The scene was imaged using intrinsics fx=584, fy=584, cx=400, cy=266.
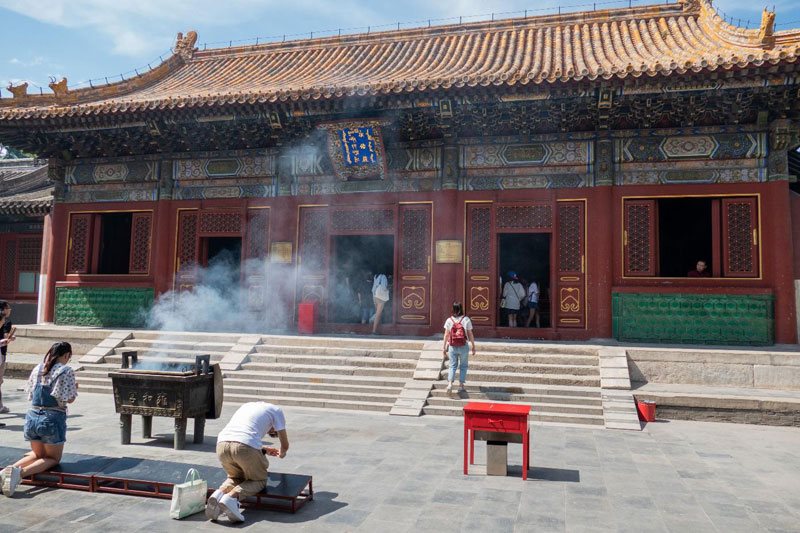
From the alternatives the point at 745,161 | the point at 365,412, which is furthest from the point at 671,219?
the point at 365,412

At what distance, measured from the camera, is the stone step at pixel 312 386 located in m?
8.78

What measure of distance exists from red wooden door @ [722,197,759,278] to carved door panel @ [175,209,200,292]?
1042cm

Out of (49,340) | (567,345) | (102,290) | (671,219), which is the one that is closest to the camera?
(567,345)

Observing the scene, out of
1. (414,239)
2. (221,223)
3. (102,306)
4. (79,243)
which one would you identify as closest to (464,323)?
(414,239)

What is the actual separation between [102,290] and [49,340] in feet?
5.13

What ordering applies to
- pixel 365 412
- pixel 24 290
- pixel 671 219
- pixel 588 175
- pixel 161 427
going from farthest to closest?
pixel 24 290 → pixel 671 219 → pixel 588 175 → pixel 365 412 → pixel 161 427

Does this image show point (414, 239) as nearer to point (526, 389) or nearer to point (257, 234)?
point (257, 234)

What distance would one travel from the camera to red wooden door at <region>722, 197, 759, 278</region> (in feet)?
33.0

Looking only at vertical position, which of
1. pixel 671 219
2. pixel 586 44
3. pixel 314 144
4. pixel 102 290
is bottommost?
pixel 102 290

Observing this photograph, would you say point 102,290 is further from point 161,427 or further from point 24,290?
point 161,427

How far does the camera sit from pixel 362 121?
1094cm

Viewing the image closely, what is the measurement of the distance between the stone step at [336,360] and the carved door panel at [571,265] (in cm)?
321

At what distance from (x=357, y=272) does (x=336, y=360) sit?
6049 mm

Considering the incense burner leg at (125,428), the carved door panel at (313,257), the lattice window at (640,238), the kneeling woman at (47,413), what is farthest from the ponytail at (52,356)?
the lattice window at (640,238)
